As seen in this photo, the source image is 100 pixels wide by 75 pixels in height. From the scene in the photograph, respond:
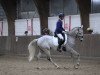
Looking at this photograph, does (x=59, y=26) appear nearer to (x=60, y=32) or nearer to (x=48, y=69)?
(x=60, y=32)

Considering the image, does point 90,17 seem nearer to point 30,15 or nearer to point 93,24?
point 93,24

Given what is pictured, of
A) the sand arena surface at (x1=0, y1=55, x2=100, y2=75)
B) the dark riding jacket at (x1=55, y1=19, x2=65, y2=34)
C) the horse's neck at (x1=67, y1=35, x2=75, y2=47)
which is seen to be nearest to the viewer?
the sand arena surface at (x1=0, y1=55, x2=100, y2=75)

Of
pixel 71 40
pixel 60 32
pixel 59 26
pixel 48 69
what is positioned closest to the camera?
pixel 48 69

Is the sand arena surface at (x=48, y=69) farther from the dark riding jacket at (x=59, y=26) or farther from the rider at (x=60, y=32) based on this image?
the dark riding jacket at (x=59, y=26)

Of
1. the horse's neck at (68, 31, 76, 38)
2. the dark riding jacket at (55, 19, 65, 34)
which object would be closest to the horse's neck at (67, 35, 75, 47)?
the horse's neck at (68, 31, 76, 38)

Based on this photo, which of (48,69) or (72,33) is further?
(72,33)

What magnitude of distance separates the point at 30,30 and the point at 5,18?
350 centimetres

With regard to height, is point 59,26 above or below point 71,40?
above

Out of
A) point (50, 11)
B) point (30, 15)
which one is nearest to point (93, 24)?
point (50, 11)

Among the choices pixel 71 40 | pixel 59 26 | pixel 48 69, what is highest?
pixel 59 26

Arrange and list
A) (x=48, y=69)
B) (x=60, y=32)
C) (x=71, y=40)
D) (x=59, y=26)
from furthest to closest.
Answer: (x=71, y=40)
(x=60, y=32)
(x=59, y=26)
(x=48, y=69)

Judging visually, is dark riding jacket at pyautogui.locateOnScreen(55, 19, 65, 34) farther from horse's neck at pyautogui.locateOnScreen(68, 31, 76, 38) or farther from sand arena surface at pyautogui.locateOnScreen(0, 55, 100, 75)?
sand arena surface at pyautogui.locateOnScreen(0, 55, 100, 75)

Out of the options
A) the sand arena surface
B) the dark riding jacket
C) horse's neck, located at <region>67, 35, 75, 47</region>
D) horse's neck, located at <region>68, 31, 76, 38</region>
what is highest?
the dark riding jacket

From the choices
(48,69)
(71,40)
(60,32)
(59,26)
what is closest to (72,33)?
(71,40)
